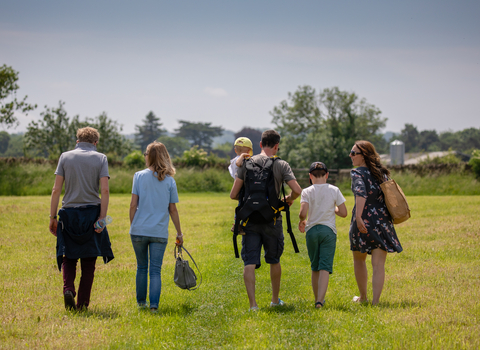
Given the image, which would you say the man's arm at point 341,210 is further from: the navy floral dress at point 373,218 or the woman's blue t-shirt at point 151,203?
the woman's blue t-shirt at point 151,203

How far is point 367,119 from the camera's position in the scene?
56562 millimetres

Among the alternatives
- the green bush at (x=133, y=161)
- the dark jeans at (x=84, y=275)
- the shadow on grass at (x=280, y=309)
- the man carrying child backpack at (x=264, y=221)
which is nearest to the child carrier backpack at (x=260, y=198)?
the man carrying child backpack at (x=264, y=221)

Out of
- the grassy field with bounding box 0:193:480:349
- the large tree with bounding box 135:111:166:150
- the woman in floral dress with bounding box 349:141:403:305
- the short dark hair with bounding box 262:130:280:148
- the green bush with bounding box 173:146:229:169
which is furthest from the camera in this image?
the large tree with bounding box 135:111:166:150

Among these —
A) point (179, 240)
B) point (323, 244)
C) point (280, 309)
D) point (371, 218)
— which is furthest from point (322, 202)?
point (179, 240)

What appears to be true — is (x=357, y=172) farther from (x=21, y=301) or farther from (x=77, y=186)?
(x=21, y=301)

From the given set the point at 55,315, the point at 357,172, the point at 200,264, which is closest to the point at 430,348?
the point at 357,172

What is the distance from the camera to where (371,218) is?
512cm

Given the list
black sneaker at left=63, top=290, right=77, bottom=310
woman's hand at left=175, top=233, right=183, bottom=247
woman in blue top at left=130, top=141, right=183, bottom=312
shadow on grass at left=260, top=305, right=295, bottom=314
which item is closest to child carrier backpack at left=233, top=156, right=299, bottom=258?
woman's hand at left=175, top=233, right=183, bottom=247

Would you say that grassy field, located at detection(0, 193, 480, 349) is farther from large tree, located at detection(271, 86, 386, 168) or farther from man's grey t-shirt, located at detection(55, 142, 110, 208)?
large tree, located at detection(271, 86, 386, 168)

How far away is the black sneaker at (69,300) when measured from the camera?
4.94 m

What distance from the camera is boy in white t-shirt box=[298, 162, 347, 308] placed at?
5.06 metres

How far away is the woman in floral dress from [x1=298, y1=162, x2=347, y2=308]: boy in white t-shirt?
0.25 metres

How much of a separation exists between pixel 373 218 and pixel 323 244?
2.21 feet

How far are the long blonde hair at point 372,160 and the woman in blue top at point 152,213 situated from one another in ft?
7.64
